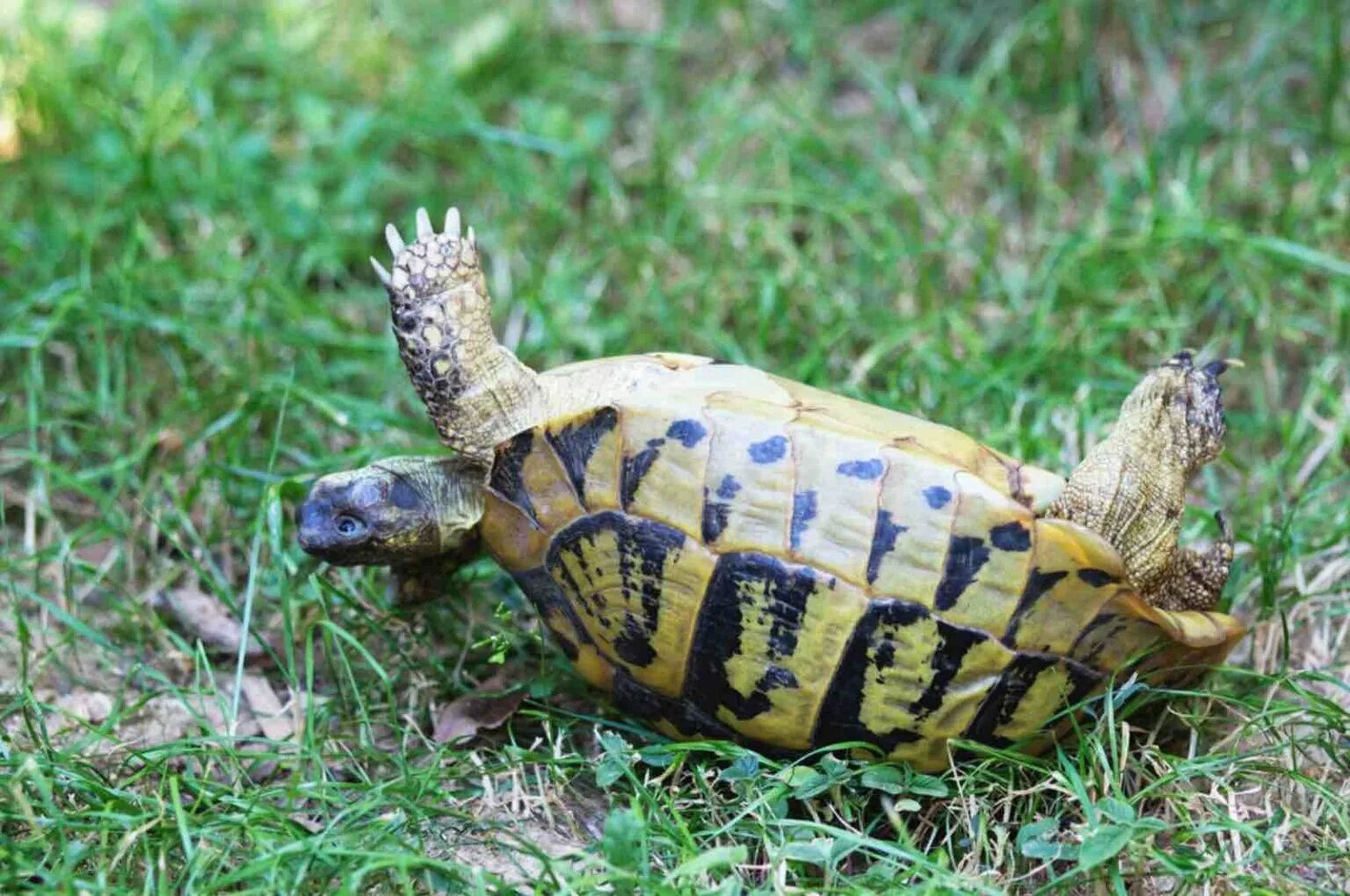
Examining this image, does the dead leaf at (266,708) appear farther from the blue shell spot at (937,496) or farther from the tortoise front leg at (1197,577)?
the tortoise front leg at (1197,577)

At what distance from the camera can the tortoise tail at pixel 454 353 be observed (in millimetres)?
2793

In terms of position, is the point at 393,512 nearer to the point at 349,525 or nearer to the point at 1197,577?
the point at 349,525

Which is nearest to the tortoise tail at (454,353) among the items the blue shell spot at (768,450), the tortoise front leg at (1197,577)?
the blue shell spot at (768,450)

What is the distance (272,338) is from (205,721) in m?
1.48

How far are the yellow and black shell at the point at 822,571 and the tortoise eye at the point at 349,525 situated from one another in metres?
0.38

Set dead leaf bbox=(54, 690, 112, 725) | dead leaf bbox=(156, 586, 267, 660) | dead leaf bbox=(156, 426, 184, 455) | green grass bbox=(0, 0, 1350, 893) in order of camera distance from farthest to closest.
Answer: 1. dead leaf bbox=(156, 426, 184, 455)
2. dead leaf bbox=(156, 586, 267, 660)
3. dead leaf bbox=(54, 690, 112, 725)
4. green grass bbox=(0, 0, 1350, 893)

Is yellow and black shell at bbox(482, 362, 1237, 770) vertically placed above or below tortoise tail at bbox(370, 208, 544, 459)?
below

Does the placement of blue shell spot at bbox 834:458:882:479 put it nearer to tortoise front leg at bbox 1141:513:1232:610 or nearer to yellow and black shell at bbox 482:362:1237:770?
yellow and black shell at bbox 482:362:1237:770

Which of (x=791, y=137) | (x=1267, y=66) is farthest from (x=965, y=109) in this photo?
(x=1267, y=66)

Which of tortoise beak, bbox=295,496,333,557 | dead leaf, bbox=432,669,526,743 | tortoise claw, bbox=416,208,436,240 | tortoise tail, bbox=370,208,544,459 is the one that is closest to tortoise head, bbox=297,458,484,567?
tortoise beak, bbox=295,496,333,557

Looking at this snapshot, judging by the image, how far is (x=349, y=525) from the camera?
2869 millimetres

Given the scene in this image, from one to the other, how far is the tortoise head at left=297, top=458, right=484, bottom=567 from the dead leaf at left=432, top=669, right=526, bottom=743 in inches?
14.6

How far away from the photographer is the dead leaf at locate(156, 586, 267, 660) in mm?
3342

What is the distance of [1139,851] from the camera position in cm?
241
